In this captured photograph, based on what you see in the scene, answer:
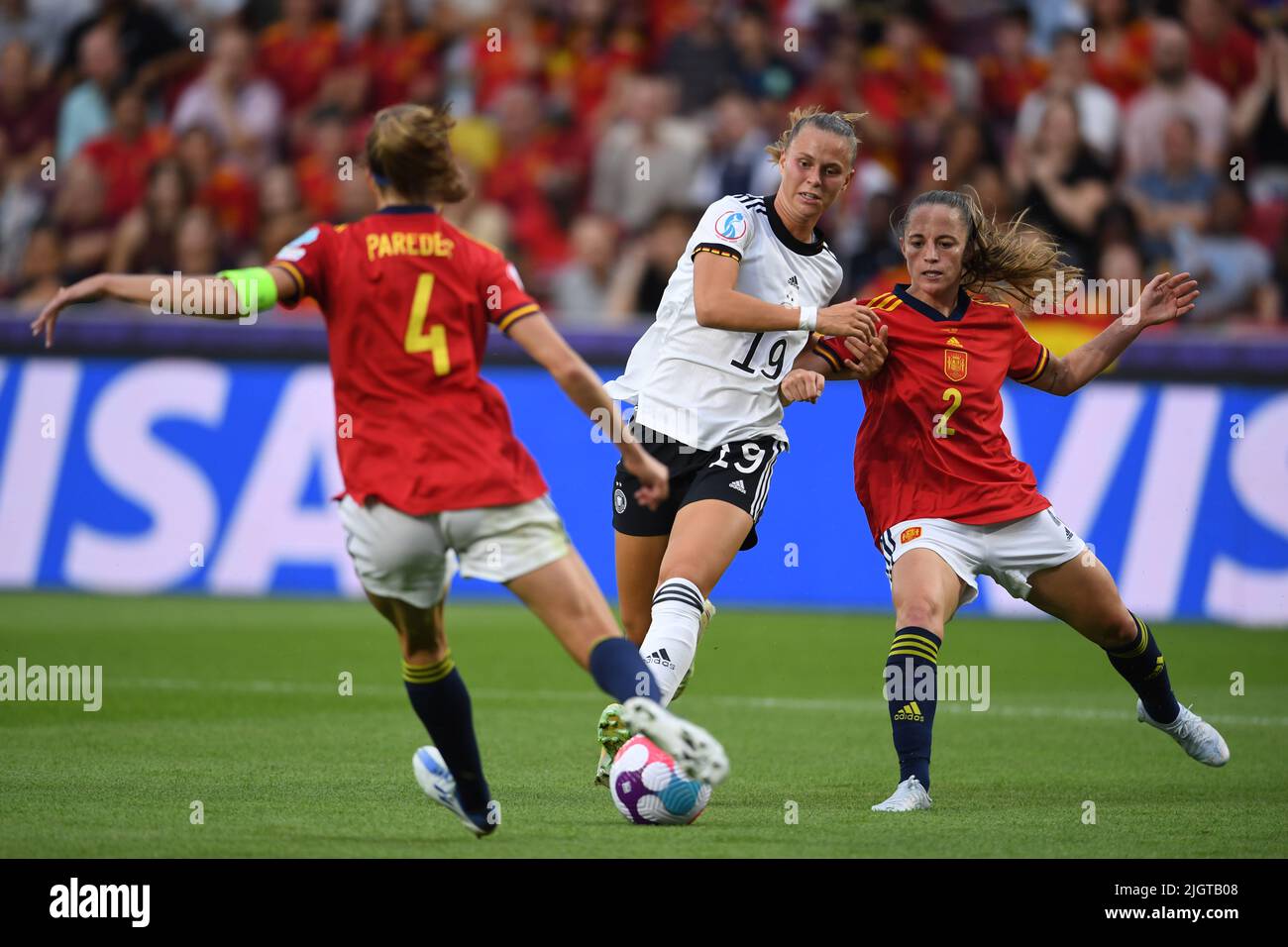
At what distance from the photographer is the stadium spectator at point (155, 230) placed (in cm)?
1566

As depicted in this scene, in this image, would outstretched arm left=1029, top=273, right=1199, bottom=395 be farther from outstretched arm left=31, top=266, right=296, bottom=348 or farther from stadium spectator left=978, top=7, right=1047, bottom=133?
stadium spectator left=978, top=7, right=1047, bottom=133

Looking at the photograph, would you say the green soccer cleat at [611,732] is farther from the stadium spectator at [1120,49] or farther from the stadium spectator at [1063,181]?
the stadium spectator at [1120,49]

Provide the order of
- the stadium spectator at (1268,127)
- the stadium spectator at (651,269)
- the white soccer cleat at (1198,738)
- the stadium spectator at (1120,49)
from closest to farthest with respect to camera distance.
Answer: the white soccer cleat at (1198,738) < the stadium spectator at (651,269) < the stadium spectator at (1268,127) < the stadium spectator at (1120,49)

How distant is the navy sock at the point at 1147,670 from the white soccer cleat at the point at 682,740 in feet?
9.07

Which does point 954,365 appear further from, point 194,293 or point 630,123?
point 630,123

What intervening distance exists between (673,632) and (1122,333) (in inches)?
86.3

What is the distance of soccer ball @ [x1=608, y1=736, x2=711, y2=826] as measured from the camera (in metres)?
6.11

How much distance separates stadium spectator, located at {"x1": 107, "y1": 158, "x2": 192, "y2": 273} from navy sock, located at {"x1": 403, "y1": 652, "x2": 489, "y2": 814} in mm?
10506

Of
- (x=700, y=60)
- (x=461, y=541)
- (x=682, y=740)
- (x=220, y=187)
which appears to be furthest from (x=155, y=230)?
(x=682, y=740)

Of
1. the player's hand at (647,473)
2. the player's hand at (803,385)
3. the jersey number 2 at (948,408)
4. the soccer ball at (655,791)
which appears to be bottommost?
the soccer ball at (655,791)

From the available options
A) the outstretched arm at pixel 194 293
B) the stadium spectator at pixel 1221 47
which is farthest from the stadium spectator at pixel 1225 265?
the outstretched arm at pixel 194 293

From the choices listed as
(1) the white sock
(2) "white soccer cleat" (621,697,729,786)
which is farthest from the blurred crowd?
(2) "white soccer cleat" (621,697,729,786)

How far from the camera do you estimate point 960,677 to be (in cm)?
1090
